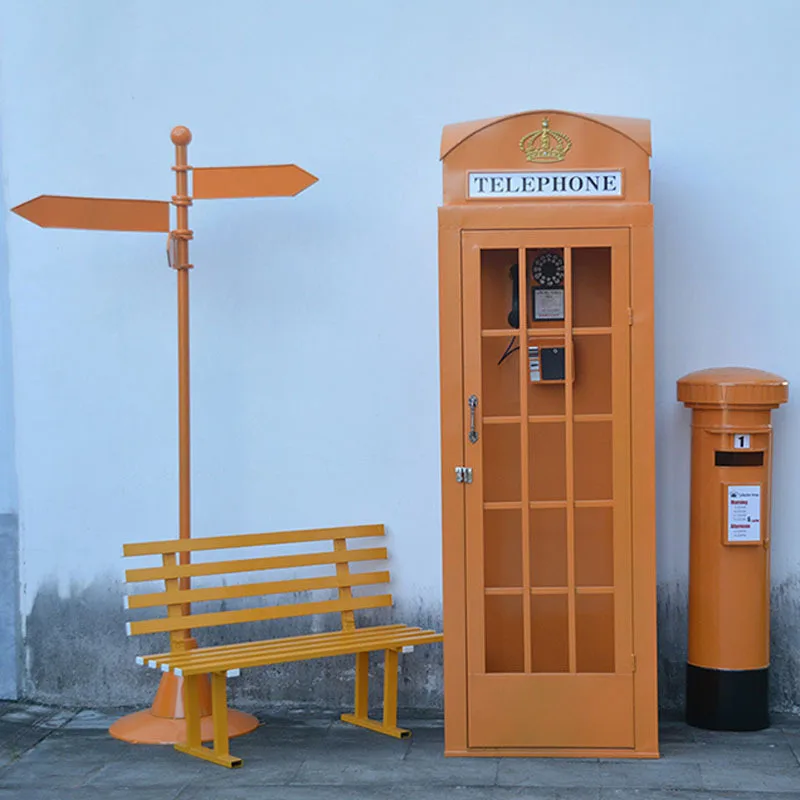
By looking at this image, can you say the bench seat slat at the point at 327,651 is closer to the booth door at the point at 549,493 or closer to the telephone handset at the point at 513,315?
the booth door at the point at 549,493

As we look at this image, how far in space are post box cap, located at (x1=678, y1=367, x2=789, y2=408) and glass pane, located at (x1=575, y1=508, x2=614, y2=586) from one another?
28.1 inches

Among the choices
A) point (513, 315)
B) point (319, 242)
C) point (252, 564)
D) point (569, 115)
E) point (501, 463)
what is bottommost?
point (252, 564)

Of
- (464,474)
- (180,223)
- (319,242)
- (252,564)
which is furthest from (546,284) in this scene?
(252,564)

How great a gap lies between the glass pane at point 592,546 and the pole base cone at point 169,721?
A: 67.5 inches

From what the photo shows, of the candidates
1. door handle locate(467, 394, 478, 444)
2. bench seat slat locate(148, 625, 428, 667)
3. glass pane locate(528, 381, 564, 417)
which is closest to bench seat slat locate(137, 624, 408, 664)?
bench seat slat locate(148, 625, 428, 667)

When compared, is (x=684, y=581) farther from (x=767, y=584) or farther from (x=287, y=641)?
(x=287, y=641)

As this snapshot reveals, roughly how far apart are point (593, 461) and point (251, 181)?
78.3 inches

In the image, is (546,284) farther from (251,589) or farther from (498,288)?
(251,589)

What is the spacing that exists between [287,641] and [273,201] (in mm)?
2119

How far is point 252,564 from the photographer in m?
5.89

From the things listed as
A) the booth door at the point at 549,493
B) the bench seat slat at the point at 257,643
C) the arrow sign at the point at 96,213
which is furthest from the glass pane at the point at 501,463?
the arrow sign at the point at 96,213

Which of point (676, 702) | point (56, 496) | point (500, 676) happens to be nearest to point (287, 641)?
point (500, 676)

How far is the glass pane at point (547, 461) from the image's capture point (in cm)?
545

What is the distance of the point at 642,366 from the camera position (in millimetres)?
5281
